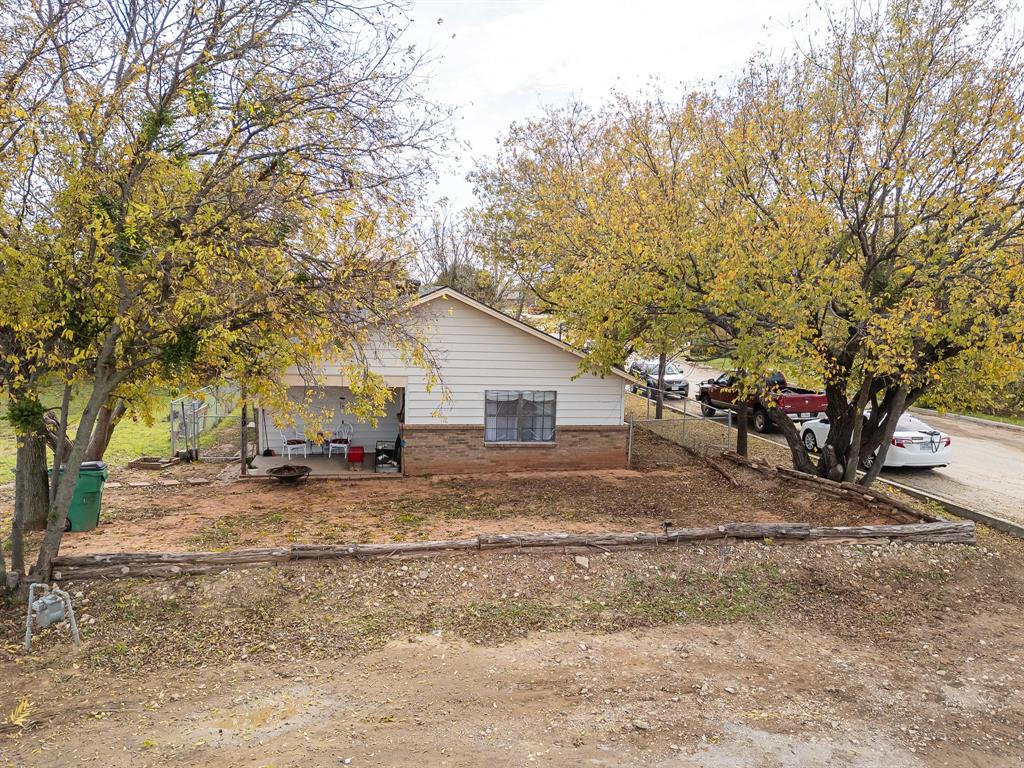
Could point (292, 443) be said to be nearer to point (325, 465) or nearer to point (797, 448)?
point (325, 465)

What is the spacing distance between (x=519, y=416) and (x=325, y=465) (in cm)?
495

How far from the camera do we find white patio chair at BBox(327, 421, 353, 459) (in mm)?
15673

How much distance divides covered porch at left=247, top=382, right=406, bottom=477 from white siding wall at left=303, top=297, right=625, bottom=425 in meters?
Answer: 0.91

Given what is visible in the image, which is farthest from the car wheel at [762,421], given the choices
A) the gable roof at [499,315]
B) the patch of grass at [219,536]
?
the patch of grass at [219,536]

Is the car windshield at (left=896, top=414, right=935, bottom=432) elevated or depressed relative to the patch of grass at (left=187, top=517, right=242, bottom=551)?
elevated

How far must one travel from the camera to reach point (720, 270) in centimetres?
1072

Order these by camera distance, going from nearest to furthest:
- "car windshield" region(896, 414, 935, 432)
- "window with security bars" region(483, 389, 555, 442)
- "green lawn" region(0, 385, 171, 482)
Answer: "green lawn" region(0, 385, 171, 482), "window with security bars" region(483, 389, 555, 442), "car windshield" region(896, 414, 935, 432)

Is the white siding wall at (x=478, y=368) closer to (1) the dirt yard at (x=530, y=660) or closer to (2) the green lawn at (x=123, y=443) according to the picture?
(1) the dirt yard at (x=530, y=660)

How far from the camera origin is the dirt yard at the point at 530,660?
491cm

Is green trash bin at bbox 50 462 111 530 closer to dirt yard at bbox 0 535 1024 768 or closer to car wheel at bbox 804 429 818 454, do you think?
dirt yard at bbox 0 535 1024 768

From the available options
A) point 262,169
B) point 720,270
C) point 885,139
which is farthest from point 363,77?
point 885,139

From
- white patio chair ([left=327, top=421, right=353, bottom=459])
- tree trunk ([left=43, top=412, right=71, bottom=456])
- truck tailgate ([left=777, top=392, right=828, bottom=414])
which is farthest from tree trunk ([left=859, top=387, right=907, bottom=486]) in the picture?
tree trunk ([left=43, top=412, right=71, bottom=456])

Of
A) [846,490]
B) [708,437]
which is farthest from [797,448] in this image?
[708,437]

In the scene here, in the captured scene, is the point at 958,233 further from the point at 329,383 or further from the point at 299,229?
the point at 329,383
